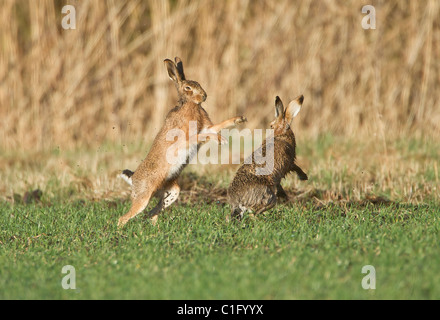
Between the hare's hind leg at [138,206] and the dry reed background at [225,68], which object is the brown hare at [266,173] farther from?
the dry reed background at [225,68]

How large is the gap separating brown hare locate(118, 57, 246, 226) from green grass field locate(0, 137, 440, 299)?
0.21 metres

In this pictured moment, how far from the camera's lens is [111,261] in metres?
4.92

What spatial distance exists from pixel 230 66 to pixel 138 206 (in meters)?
5.67

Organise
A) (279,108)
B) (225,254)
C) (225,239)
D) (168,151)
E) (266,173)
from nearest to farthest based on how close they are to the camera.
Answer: (225,254)
(225,239)
(266,173)
(168,151)
(279,108)

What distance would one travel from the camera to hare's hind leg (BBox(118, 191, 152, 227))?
20.2 ft

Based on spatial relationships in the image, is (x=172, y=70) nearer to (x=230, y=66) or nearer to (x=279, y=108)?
(x=279, y=108)

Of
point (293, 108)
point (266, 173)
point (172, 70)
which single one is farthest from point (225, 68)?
point (266, 173)

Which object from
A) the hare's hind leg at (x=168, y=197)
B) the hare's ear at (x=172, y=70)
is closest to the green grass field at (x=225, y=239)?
the hare's hind leg at (x=168, y=197)

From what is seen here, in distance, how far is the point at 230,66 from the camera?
1141 centimetres

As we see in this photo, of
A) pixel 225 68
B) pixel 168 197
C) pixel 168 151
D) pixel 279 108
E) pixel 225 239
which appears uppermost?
pixel 225 68

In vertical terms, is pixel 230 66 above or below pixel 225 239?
above

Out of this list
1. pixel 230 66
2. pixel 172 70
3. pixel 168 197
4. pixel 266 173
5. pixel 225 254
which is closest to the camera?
pixel 225 254

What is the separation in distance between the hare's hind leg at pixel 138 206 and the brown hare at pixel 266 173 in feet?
2.58
